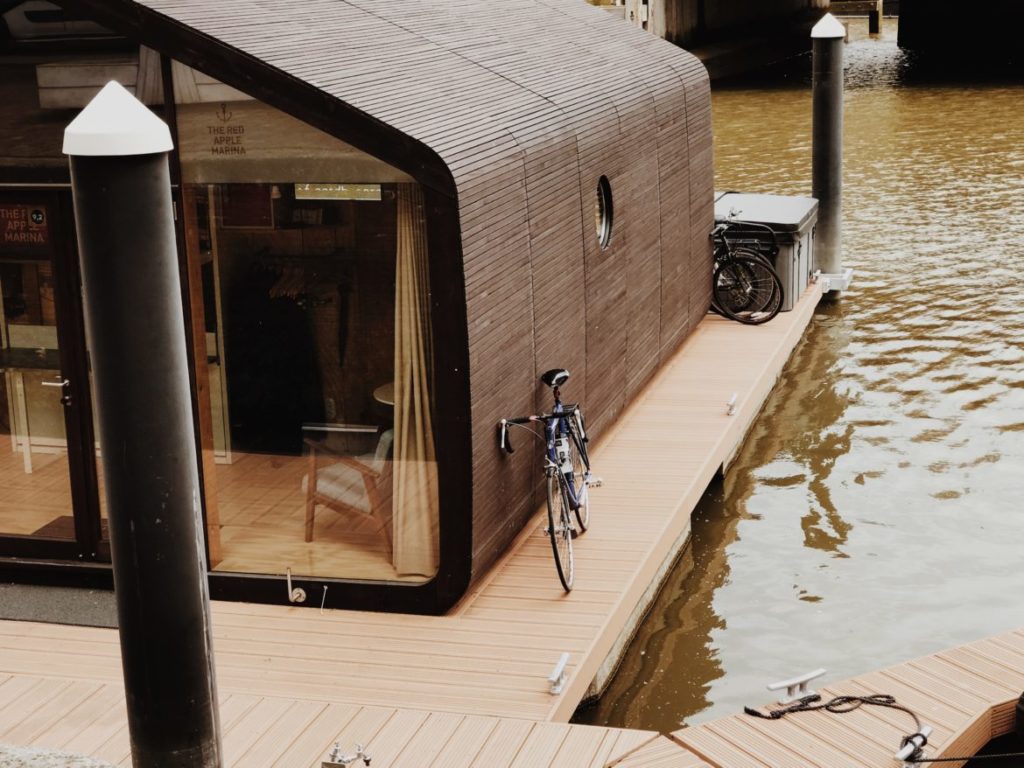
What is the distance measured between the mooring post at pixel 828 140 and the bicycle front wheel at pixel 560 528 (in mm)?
8525

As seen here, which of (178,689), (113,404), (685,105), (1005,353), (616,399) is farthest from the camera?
(1005,353)

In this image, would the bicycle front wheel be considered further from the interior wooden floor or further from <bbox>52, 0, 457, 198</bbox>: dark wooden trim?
<bbox>52, 0, 457, 198</bbox>: dark wooden trim

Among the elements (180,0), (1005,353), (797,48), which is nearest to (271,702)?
(180,0)

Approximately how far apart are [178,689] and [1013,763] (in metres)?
3.94

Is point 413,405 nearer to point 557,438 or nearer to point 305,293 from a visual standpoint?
point 305,293

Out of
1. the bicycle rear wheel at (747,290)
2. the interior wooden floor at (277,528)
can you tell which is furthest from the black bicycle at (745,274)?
the interior wooden floor at (277,528)

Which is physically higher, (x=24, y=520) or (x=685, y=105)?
(x=685, y=105)

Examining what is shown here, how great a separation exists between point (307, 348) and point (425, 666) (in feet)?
6.11

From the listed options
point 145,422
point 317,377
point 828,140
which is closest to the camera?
point 145,422

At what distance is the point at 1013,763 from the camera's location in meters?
6.93

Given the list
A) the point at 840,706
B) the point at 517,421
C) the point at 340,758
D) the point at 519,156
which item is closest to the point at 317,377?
the point at 517,421

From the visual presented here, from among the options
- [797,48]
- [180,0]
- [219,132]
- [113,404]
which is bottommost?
[797,48]

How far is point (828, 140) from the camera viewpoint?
15805 millimetres

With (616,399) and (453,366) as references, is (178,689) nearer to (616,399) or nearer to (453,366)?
(453,366)
